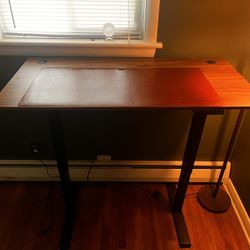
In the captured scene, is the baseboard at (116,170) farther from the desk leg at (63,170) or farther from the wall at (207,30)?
the wall at (207,30)

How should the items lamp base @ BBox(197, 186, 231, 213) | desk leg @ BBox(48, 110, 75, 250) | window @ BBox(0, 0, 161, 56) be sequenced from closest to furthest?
desk leg @ BBox(48, 110, 75, 250)
window @ BBox(0, 0, 161, 56)
lamp base @ BBox(197, 186, 231, 213)

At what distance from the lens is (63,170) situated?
1520mm

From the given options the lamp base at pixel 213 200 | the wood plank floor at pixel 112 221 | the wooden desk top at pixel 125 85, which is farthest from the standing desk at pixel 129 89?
the lamp base at pixel 213 200

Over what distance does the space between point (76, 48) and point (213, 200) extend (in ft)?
4.61

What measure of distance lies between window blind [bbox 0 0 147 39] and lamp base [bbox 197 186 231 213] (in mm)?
1211

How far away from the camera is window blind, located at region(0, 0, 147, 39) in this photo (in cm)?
142

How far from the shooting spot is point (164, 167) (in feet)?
6.17

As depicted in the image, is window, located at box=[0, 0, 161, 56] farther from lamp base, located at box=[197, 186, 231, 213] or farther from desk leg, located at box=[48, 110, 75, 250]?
lamp base, located at box=[197, 186, 231, 213]

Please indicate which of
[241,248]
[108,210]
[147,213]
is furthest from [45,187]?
[241,248]

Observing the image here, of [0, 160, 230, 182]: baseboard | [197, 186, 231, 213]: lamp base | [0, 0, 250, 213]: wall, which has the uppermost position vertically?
[0, 0, 250, 213]: wall

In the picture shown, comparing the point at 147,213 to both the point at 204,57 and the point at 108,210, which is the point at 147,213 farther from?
the point at 204,57

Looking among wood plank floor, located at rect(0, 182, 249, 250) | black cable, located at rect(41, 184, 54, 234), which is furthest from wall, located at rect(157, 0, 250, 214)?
black cable, located at rect(41, 184, 54, 234)

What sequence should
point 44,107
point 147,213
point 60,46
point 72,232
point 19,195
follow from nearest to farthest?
point 44,107 < point 60,46 < point 72,232 < point 147,213 < point 19,195

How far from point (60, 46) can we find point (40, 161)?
899 mm
